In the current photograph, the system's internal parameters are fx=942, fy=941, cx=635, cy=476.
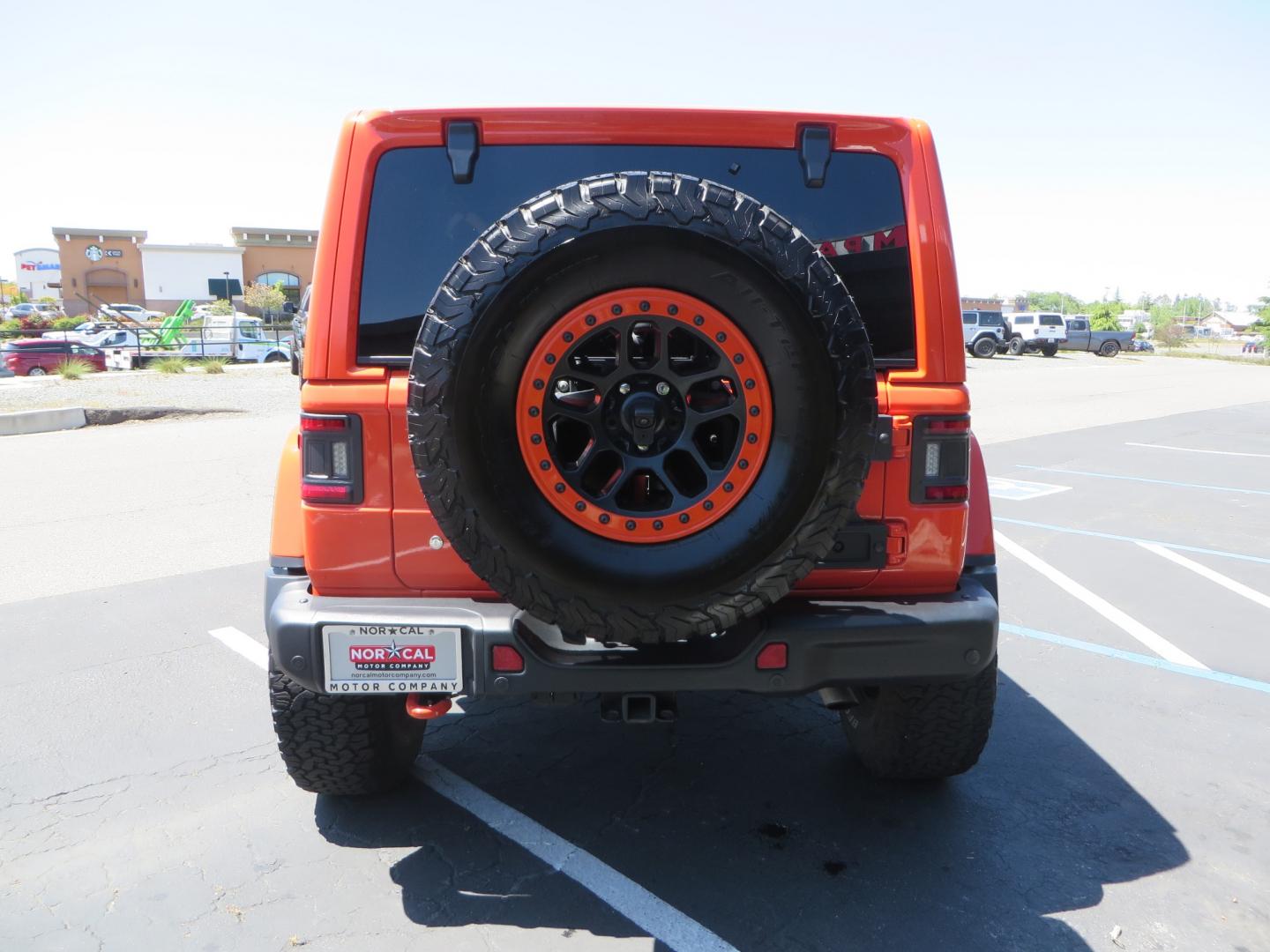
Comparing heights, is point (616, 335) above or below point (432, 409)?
above

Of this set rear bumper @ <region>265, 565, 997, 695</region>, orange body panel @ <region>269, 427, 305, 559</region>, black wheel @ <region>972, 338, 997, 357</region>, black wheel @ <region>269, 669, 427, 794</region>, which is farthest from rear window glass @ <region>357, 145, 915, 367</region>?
black wheel @ <region>972, 338, 997, 357</region>

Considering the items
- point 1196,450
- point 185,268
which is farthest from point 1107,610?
point 185,268

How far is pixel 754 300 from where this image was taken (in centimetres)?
225

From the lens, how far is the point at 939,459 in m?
2.71

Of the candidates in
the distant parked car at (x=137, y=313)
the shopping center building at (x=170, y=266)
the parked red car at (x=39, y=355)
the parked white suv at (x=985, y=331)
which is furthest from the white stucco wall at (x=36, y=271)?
the parked white suv at (x=985, y=331)

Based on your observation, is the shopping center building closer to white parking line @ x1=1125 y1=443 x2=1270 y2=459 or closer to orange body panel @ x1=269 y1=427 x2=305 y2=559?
white parking line @ x1=1125 y1=443 x2=1270 y2=459

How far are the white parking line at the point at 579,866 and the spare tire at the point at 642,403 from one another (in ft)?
2.89

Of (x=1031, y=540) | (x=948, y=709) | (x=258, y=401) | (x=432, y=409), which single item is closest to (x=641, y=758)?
(x=948, y=709)

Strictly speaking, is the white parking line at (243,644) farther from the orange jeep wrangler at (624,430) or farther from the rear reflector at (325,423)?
the rear reflector at (325,423)

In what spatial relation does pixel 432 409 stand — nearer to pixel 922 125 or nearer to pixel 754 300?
pixel 754 300

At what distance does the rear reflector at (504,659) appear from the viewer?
249 cm

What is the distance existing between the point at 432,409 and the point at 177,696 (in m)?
2.68

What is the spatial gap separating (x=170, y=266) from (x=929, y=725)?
2927 inches

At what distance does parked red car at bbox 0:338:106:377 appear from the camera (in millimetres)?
24125
